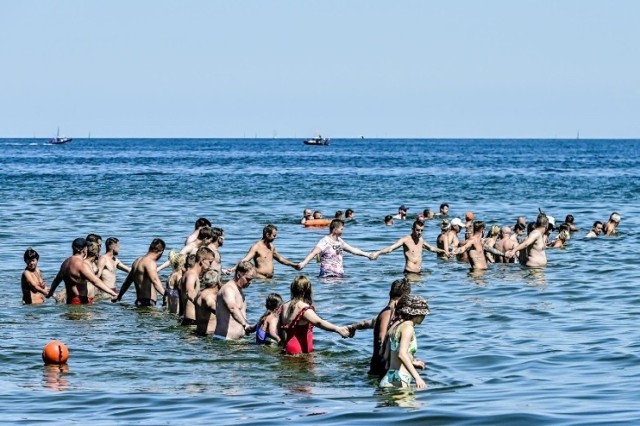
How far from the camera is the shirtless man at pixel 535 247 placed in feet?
80.9

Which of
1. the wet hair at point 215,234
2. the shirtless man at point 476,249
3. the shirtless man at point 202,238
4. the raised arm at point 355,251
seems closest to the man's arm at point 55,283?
the shirtless man at point 202,238

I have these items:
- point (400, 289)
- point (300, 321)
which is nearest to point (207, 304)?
point (300, 321)

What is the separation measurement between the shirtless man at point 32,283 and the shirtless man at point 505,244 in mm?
10608

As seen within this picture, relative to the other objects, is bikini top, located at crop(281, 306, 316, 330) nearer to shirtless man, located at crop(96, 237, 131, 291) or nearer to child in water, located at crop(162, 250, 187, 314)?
child in water, located at crop(162, 250, 187, 314)

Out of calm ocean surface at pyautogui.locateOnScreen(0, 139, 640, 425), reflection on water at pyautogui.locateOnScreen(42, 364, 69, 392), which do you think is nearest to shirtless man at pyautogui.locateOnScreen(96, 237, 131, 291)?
calm ocean surface at pyautogui.locateOnScreen(0, 139, 640, 425)

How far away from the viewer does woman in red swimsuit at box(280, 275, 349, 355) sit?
14438mm

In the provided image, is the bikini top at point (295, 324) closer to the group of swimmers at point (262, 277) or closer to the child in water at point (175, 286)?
the group of swimmers at point (262, 277)

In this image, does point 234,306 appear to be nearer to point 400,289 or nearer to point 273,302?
point 273,302

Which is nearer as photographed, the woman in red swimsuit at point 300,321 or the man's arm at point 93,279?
the woman in red swimsuit at point 300,321

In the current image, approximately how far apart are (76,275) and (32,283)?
978mm

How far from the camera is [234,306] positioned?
15.9 meters

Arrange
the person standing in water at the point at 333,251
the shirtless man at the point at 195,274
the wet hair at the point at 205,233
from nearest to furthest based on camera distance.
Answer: the shirtless man at the point at 195,274 → the wet hair at the point at 205,233 → the person standing in water at the point at 333,251

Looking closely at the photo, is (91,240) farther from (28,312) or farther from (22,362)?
(22,362)

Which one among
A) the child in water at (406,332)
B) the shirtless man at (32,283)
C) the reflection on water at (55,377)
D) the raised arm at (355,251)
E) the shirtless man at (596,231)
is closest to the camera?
the child in water at (406,332)
